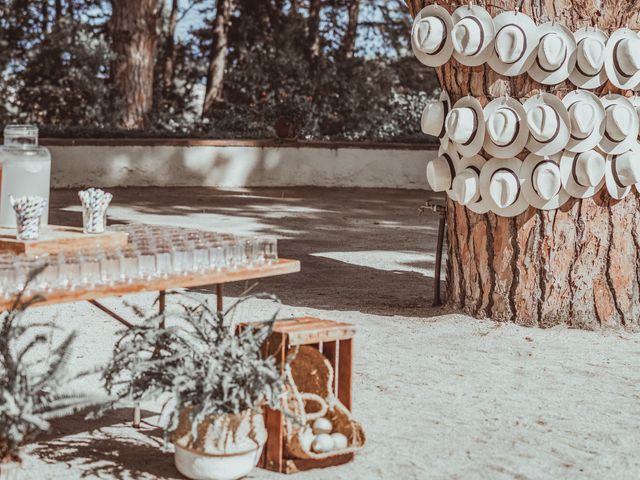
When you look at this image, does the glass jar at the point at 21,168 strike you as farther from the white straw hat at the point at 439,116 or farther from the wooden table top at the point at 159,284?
the white straw hat at the point at 439,116

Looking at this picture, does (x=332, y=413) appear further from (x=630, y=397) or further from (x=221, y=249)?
(x=630, y=397)

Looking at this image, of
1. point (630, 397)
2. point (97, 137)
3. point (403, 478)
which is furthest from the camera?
point (97, 137)

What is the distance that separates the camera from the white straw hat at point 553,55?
5.61 m

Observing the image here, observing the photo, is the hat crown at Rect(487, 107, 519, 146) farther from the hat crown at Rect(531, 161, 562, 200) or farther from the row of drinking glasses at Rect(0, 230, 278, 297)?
the row of drinking glasses at Rect(0, 230, 278, 297)

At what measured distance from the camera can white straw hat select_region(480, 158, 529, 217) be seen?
18.9 feet

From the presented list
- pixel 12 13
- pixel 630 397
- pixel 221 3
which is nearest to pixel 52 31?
pixel 12 13

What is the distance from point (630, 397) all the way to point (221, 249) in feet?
7.07

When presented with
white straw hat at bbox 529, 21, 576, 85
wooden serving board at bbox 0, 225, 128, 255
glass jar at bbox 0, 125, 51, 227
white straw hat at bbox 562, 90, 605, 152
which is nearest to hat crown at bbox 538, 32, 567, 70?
white straw hat at bbox 529, 21, 576, 85

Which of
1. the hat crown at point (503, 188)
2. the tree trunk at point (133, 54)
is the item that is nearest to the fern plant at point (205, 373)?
the hat crown at point (503, 188)

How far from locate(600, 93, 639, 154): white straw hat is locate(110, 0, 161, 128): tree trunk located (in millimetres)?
12200

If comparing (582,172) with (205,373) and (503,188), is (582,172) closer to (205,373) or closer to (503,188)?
(503,188)

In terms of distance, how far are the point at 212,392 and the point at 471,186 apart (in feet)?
9.75

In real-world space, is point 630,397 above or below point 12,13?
below

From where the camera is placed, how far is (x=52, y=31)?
61.1 ft
